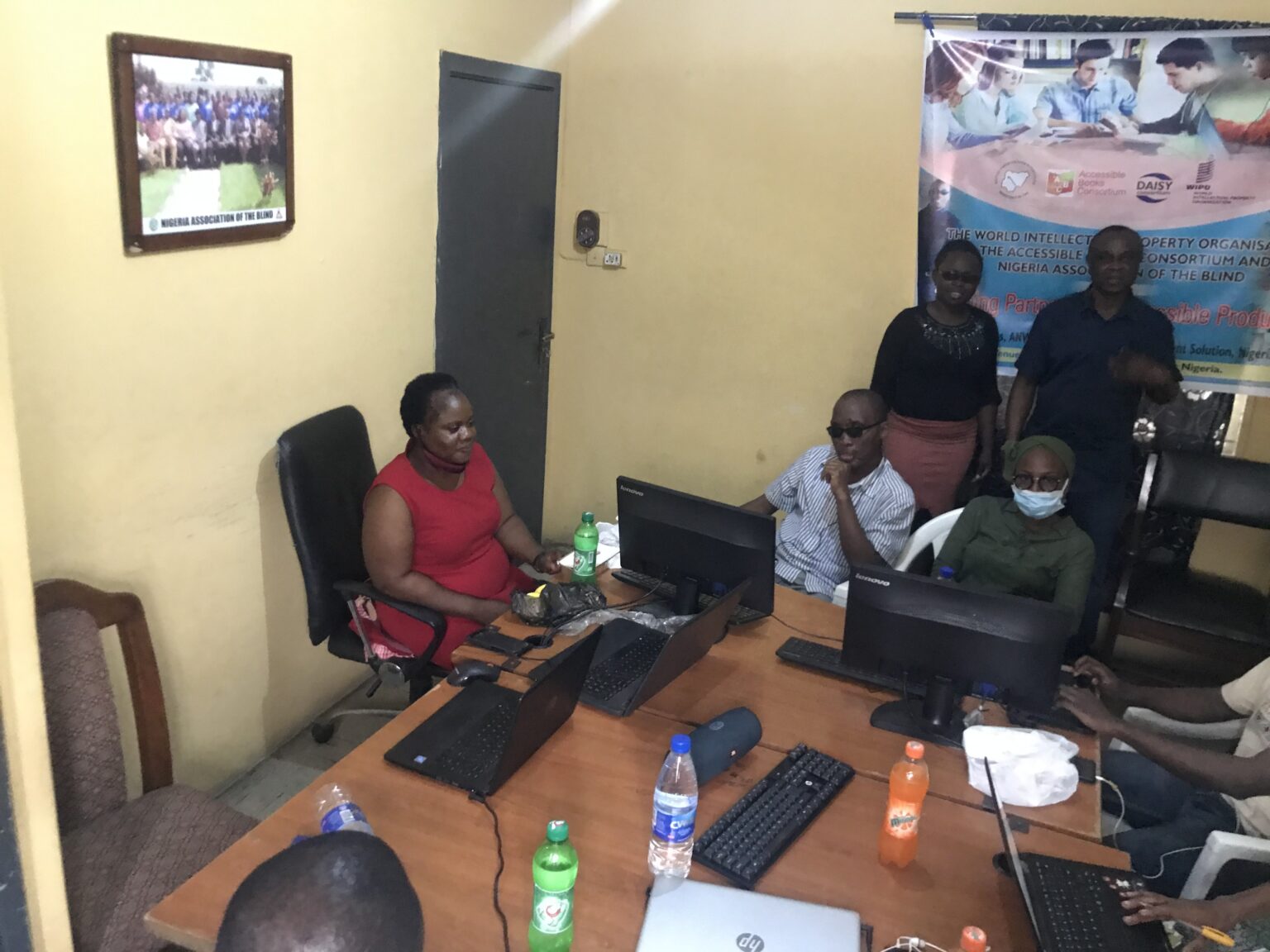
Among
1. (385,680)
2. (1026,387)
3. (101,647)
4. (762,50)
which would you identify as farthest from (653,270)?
(101,647)

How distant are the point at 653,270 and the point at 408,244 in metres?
1.23

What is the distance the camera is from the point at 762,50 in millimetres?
3898

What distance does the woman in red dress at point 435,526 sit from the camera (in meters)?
2.65

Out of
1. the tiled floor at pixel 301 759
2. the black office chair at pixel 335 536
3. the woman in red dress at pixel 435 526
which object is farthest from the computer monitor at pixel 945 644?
the tiled floor at pixel 301 759

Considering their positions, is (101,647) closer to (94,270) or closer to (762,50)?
(94,270)

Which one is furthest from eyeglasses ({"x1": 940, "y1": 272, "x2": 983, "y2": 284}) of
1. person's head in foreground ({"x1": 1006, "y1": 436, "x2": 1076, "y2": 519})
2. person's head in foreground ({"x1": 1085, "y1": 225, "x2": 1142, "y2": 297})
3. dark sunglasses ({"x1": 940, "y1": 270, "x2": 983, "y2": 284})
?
person's head in foreground ({"x1": 1006, "y1": 436, "x2": 1076, "y2": 519})

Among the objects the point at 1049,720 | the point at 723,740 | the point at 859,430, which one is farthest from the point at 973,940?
the point at 859,430

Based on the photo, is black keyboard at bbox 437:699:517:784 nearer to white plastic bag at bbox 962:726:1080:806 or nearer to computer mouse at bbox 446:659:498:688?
computer mouse at bbox 446:659:498:688

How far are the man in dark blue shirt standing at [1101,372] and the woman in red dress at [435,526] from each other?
1.86 m

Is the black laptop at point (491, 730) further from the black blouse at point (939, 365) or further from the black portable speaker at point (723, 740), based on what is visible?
the black blouse at point (939, 365)

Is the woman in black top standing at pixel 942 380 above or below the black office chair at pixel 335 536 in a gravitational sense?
above

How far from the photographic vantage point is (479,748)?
190 centimetres

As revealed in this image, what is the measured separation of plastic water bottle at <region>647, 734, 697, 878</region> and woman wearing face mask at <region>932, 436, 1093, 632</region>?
1.19 metres

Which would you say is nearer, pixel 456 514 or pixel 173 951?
pixel 173 951
